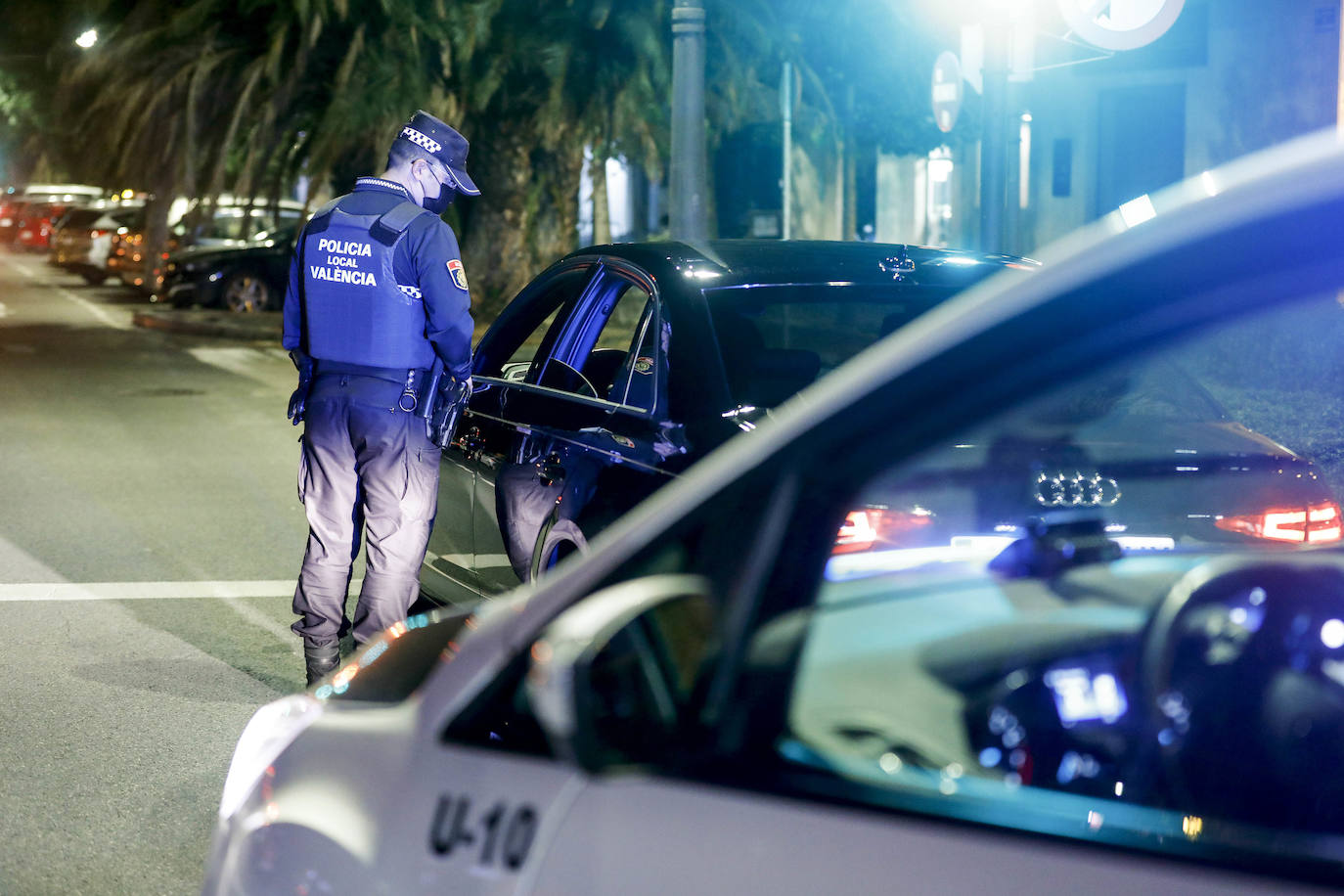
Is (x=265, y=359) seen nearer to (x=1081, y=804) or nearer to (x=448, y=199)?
(x=448, y=199)

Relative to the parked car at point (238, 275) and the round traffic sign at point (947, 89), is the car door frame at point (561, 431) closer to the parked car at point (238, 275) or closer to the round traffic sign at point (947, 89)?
the round traffic sign at point (947, 89)

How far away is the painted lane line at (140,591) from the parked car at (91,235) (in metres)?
25.0

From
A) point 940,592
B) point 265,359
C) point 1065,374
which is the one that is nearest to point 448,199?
point 940,592

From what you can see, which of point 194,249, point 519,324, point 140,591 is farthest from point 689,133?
point 194,249

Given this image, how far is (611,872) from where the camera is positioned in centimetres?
168

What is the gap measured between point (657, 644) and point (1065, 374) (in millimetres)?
496

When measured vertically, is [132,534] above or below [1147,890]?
below

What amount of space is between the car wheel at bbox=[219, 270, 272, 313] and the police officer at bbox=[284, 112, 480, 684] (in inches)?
800

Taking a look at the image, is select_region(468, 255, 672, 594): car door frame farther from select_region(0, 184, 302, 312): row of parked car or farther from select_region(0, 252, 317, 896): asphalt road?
select_region(0, 184, 302, 312): row of parked car

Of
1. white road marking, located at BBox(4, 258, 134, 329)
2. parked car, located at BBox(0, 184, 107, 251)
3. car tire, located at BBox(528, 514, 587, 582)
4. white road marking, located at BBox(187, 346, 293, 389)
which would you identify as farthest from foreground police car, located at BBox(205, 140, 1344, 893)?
parked car, located at BBox(0, 184, 107, 251)

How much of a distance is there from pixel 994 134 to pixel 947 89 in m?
2.34

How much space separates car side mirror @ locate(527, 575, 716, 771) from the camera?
5.41 ft

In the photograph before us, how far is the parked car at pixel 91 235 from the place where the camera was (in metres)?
32.3

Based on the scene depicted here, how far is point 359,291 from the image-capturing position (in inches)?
195
